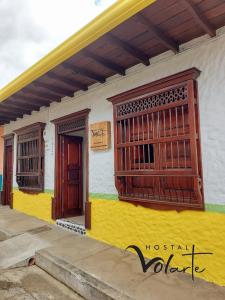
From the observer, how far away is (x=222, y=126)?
9.34 feet

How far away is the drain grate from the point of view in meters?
4.67

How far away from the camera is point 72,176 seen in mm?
6004

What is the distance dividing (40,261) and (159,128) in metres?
2.74

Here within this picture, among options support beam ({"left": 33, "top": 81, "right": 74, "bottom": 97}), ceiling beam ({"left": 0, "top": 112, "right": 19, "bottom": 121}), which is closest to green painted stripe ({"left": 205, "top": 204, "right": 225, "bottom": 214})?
support beam ({"left": 33, "top": 81, "right": 74, "bottom": 97})

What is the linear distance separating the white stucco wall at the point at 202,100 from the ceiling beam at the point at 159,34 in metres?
0.17

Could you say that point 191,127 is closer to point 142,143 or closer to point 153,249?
point 142,143

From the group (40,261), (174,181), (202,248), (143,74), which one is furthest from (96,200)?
(143,74)

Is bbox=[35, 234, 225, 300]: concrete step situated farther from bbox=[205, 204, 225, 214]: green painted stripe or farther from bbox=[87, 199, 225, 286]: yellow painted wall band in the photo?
bbox=[205, 204, 225, 214]: green painted stripe

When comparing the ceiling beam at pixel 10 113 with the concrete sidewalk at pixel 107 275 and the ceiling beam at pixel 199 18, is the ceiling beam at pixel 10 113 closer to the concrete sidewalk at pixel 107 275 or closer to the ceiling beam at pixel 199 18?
the concrete sidewalk at pixel 107 275

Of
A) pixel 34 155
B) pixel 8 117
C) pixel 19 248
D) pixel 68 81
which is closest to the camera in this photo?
pixel 19 248

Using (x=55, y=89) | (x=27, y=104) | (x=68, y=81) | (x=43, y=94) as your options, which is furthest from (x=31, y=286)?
(x=27, y=104)

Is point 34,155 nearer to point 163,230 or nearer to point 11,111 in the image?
point 11,111

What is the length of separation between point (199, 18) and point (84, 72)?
6.71 feet

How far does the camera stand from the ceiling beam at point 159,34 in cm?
270
